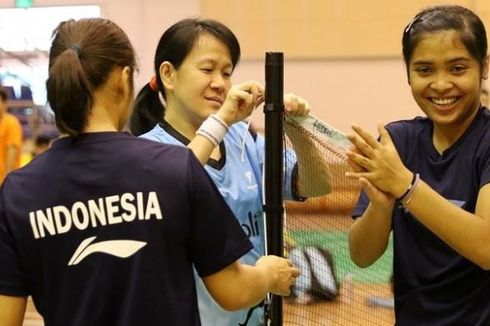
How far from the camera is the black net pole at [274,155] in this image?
2.11 m

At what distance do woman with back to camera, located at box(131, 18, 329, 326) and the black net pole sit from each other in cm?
6

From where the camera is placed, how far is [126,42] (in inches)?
68.6

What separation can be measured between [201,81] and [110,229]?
70cm

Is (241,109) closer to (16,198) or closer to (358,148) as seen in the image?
(358,148)

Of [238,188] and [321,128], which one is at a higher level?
[321,128]

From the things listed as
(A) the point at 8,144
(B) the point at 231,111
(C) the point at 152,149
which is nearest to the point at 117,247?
(C) the point at 152,149

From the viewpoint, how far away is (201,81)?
2.22 meters

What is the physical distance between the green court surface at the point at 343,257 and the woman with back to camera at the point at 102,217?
0.75m

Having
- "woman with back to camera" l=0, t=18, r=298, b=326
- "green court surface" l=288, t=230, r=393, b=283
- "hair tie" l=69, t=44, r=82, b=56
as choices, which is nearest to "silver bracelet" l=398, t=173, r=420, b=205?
"woman with back to camera" l=0, t=18, r=298, b=326

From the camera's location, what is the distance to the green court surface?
2.46 m

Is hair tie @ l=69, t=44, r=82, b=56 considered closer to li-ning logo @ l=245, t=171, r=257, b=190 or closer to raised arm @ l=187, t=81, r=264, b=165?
raised arm @ l=187, t=81, r=264, b=165

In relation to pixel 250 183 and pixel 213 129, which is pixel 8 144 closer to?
pixel 250 183

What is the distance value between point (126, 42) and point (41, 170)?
1.07 feet

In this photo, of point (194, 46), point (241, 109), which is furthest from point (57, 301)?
point (194, 46)
